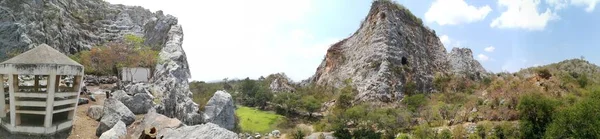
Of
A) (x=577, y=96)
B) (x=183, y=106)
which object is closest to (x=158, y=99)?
(x=183, y=106)

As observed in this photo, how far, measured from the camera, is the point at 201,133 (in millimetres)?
9883

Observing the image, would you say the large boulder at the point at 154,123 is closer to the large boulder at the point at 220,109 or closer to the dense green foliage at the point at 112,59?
the dense green foliage at the point at 112,59

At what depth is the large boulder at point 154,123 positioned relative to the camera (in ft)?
37.6

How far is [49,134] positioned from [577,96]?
1083 inches

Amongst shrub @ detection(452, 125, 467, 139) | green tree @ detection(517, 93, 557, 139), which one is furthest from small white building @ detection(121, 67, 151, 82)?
green tree @ detection(517, 93, 557, 139)

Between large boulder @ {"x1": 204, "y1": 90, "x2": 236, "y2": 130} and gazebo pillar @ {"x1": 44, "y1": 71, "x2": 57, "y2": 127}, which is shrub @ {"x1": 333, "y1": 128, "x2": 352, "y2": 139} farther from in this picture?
gazebo pillar @ {"x1": 44, "y1": 71, "x2": 57, "y2": 127}

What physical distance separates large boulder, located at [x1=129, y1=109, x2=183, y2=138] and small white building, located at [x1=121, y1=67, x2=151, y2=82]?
6871 millimetres

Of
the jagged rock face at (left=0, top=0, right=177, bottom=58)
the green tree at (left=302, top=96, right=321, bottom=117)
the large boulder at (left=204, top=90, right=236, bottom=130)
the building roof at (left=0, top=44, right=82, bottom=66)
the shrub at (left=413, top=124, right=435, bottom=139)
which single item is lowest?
the shrub at (left=413, top=124, right=435, bottom=139)

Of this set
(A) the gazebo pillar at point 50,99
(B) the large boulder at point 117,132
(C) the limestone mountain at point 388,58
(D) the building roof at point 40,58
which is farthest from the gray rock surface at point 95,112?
(C) the limestone mountain at point 388,58

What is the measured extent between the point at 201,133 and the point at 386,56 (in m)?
32.8

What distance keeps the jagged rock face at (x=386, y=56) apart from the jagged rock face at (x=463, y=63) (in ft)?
3.06

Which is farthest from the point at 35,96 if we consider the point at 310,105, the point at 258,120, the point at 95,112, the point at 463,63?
the point at 463,63

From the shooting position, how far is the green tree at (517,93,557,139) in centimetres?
2266

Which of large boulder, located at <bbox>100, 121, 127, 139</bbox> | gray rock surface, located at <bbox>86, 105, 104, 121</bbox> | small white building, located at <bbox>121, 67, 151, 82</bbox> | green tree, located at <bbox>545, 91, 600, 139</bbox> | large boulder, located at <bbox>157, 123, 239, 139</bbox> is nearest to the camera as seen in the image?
large boulder, located at <bbox>157, 123, 239, 139</bbox>
